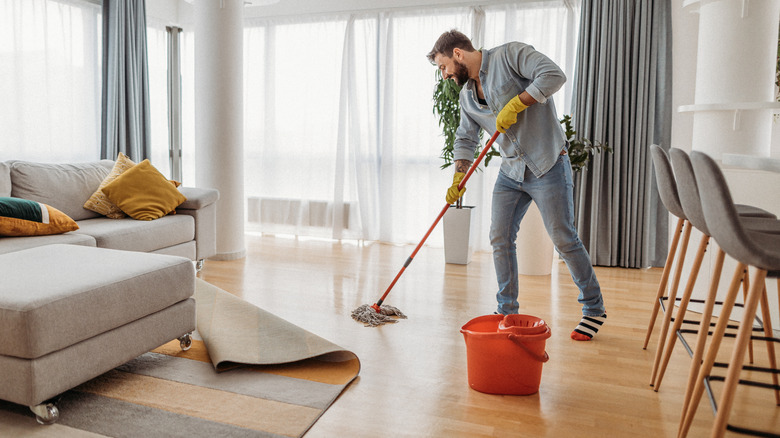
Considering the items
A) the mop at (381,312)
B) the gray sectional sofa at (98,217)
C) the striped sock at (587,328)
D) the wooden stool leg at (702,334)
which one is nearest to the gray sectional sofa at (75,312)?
the gray sectional sofa at (98,217)

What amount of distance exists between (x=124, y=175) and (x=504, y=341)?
292 centimetres

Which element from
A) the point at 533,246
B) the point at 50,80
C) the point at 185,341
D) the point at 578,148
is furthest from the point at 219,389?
the point at 50,80

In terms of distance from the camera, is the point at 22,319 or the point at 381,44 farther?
the point at 381,44

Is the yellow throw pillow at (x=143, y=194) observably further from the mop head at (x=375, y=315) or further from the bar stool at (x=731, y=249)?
the bar stool at (x=731, y=249)

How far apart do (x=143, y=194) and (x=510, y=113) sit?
2492 mm

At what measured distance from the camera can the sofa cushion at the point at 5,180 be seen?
11.2ft

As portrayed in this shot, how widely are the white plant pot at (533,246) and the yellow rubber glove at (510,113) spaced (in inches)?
64.9

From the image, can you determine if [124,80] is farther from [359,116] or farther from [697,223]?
[697,223]

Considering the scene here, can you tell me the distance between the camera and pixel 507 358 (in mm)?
2139

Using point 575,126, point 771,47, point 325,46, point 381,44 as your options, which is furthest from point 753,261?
point 325,46

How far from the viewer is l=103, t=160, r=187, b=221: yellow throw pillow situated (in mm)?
3842

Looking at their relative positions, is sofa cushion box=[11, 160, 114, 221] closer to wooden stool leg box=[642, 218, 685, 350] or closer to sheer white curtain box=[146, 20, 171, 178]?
sheer white curtain box=[146, 20, 171, 178]

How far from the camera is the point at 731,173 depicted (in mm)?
2998

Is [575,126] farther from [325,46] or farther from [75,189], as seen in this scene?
[75,189]
